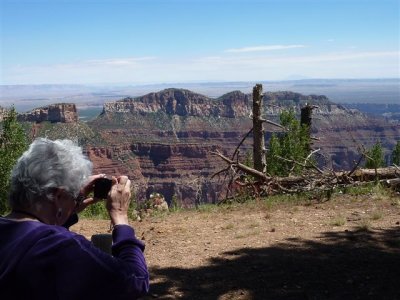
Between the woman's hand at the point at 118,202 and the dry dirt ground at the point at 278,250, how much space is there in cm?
343

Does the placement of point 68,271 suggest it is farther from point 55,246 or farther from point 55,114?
point 55,114

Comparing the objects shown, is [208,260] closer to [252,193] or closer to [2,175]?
[252,193]

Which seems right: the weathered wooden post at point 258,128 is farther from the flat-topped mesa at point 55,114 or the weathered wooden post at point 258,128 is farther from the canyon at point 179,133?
the flat-topped mesa at point 55,114

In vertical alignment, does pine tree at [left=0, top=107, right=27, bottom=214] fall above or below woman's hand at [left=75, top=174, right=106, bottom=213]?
below

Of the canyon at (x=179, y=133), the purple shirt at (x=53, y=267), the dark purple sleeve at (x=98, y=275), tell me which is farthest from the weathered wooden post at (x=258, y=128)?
the canyon at (x=179, y=133)

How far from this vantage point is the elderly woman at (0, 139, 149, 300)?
2.16 meters

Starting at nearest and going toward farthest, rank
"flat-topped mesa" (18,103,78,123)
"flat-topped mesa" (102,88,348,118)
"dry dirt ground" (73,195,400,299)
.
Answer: "dry dirt ground" (73,195,400,299), "flat-topped mesa" (18,103,78,123), "flat-topped mesa" (102,88,348,118)

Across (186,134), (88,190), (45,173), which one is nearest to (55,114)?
(186,134)

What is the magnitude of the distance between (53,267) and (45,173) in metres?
0.50

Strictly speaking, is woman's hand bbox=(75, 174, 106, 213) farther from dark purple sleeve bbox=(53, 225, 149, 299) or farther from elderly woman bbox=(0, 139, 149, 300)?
dark purple sleeve bbox=(53, 225, 149, 299)

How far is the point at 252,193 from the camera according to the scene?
13.1 meters

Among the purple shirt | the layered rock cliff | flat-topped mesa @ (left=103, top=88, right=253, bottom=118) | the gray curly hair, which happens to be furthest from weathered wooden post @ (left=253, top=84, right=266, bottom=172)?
flat-topped mesa @ (left=103, top=88, right=253, bottom=118)

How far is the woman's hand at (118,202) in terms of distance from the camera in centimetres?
273

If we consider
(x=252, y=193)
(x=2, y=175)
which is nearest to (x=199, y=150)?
(x=2, y=175)
